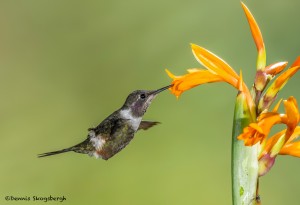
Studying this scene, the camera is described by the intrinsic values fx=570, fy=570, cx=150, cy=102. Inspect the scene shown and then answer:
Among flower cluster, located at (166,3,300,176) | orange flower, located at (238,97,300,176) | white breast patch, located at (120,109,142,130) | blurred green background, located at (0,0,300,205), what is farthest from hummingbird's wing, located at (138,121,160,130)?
blurred green background, located at (0,0,300,205)

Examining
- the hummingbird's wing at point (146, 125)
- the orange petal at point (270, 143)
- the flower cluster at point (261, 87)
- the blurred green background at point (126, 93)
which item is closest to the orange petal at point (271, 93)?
the flower cluster at point (261, 87)

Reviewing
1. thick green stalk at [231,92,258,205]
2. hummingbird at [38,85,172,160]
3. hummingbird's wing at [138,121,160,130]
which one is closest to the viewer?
thick green stalk at [231,92,258,205]

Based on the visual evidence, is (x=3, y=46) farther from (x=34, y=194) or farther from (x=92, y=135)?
(x=92, y=135)

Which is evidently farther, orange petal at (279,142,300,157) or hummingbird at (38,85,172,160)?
hummingbird at (38,85,172,160)

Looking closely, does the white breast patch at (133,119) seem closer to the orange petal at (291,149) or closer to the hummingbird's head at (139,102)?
the hummingbird's head at (139,102)

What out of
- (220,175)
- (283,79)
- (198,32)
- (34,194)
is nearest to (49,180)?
(34,194)

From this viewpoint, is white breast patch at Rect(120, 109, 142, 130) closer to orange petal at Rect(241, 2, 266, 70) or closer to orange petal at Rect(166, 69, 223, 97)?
orange petal at Rect(166, 69, 223, 97)
